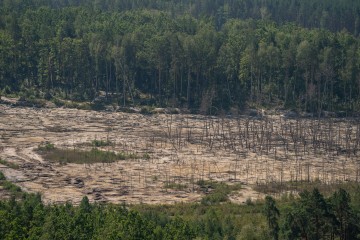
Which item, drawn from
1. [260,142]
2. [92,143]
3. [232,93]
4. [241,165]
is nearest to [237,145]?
[260,142]

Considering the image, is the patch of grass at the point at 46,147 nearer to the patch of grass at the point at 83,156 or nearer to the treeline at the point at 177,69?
the patch of grass at the point at 83,156

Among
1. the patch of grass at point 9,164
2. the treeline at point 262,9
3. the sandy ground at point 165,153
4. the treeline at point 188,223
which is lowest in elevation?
the sandy ground at point 165,153

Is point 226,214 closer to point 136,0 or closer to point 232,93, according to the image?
point 232,93

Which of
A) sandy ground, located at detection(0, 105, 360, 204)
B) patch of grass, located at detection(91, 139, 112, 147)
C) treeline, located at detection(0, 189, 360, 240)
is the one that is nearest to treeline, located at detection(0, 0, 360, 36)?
sandy ground, located at detection(0, 105, 360, 204)

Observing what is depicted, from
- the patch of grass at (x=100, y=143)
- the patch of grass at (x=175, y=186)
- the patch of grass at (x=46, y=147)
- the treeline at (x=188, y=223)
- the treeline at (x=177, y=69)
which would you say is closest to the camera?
the treeline at (x=188, y=223)

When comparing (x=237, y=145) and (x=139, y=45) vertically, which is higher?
(x=139, y=45)

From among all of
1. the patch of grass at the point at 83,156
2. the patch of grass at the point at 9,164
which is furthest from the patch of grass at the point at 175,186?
the patch of grass at the point at 9,164
